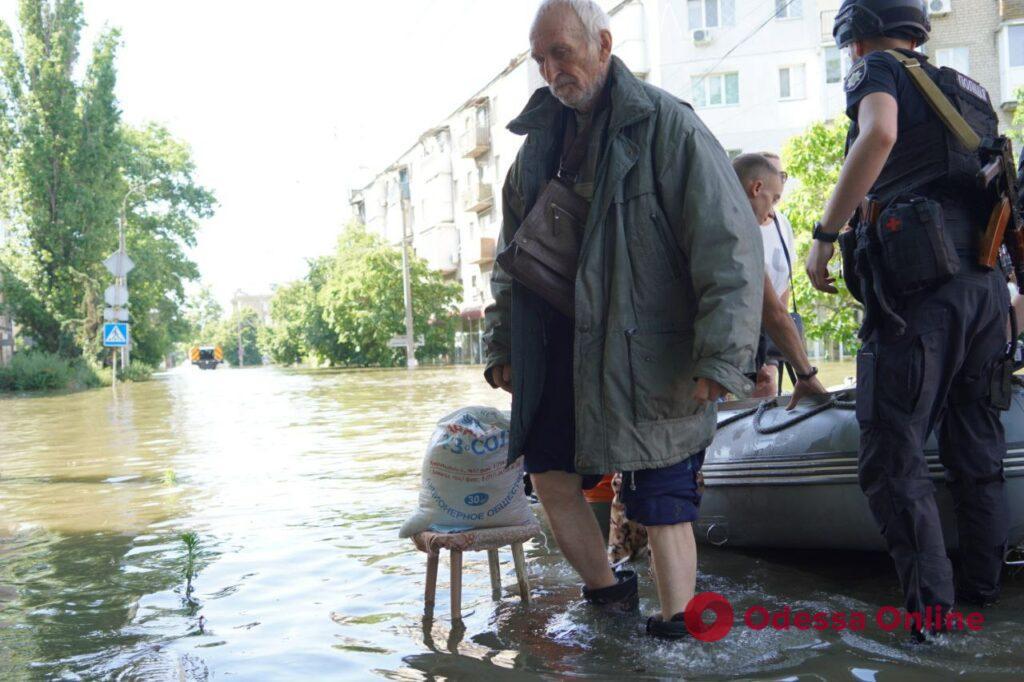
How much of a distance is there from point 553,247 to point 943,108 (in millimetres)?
1296

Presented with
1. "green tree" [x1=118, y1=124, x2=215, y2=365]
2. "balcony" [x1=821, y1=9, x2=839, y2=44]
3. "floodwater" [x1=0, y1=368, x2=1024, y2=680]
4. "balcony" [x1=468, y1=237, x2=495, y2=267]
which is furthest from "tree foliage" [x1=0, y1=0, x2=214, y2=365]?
"floodwater" [x1=0, y1=368, x2=1024, y2=680]

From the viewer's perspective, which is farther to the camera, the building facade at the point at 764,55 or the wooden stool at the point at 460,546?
the building facade at the point at 764,55

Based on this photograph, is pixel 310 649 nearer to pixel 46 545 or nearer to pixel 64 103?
pixel 46 545

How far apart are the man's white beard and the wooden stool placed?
4.98 feet

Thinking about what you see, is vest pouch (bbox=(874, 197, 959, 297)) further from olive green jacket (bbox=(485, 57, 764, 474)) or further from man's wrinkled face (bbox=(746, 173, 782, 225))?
man's wrinkled face (bbox=(746, 173, 782, 225))

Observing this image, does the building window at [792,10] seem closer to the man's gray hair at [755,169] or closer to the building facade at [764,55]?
the building facade at [764,55]

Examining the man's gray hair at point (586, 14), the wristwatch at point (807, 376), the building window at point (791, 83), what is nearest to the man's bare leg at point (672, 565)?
the wristwatch at point (807, 376)

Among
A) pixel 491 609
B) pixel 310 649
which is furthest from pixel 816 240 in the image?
pixel 310 649

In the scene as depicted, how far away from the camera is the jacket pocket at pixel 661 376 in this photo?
10.9 feet

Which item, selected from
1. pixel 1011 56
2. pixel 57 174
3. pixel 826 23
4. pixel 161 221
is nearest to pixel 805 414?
pixel 1011 56

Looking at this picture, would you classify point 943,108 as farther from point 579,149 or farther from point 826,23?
point 826,23

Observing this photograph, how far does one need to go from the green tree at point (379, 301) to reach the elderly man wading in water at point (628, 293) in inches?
2077

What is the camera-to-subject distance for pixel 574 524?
12.6ft

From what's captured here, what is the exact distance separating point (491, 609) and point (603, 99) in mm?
1900
